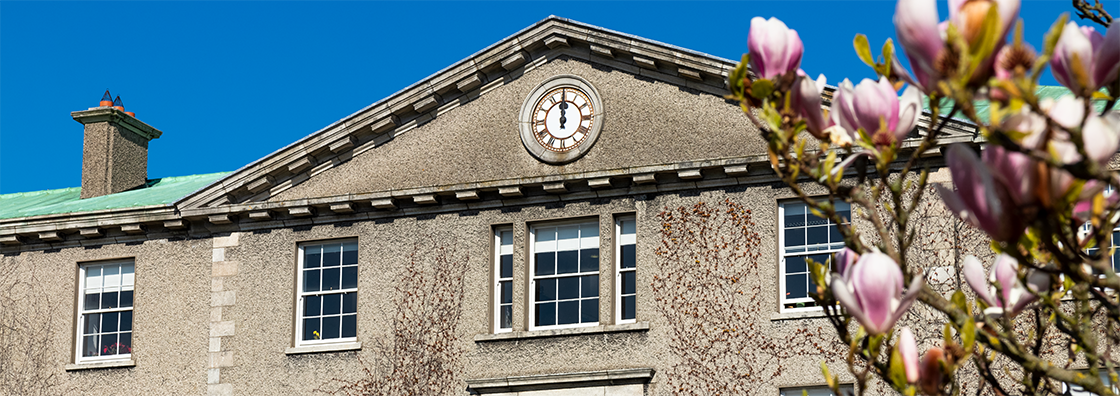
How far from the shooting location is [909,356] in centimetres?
350

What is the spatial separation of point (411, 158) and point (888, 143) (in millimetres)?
16082

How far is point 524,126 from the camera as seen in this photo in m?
18.7

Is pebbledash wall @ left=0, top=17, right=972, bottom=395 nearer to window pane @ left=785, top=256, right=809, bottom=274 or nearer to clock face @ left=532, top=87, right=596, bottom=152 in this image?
window pane @ left=785, top=256, right=809, bottom=274

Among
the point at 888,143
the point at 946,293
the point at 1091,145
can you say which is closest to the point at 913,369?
the point at 888,143

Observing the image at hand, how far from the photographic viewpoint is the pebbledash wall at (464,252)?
682 inches

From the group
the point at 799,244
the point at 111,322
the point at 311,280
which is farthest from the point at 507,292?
the point at 111,322

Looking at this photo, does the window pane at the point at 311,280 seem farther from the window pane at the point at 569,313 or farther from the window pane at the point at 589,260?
the window pane at the point at 589,260

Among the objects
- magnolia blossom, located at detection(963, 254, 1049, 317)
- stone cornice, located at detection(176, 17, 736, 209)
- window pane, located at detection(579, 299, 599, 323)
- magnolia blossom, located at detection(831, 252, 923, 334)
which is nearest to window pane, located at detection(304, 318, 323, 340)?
stone cornice, located at detection(176, 17, 736, 209)

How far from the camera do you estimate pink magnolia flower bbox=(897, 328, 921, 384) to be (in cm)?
347

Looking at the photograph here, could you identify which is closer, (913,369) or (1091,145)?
(1091,145)

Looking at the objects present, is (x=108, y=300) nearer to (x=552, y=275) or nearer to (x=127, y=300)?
(x=127, y=300)

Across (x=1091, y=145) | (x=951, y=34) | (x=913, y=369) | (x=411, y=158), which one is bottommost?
(x=913, y=369)

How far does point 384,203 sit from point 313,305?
1900 millimetres

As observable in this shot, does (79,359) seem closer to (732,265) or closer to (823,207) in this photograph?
(732,265)
